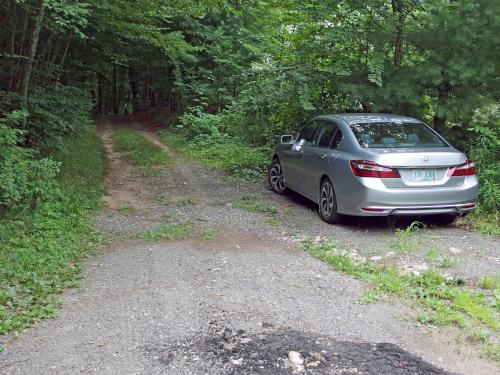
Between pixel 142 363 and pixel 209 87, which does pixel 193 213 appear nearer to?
pixel 142 363

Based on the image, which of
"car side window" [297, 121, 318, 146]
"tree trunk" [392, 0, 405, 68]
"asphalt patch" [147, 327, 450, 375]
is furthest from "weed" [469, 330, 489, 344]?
"tree trunk" [392, 0, 405, 68]

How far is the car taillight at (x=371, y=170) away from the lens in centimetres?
688

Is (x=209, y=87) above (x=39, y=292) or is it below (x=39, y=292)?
above

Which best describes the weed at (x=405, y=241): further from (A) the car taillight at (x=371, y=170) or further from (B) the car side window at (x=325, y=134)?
(B) the car side window at (x=325, y=134)

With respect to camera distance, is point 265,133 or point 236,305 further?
point 265,133

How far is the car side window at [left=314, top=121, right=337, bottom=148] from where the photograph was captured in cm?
821

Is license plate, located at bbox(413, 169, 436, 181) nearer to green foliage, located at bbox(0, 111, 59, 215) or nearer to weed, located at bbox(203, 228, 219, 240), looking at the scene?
weed, located at bbox(203, 228, 219, 240)

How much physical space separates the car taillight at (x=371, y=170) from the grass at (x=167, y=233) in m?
2.51

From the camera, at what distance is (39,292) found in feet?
16.5

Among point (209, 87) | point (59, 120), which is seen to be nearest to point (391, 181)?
point (59, 120)

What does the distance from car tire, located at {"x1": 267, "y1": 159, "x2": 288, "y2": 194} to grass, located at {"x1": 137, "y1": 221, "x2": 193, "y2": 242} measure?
113 inches

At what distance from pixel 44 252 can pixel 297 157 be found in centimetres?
459

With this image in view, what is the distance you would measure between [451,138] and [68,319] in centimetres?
762

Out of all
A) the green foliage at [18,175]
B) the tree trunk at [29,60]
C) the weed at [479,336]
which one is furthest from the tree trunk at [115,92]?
the weed at [479,336]
